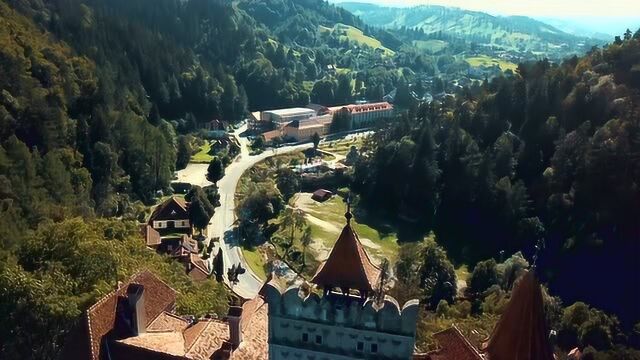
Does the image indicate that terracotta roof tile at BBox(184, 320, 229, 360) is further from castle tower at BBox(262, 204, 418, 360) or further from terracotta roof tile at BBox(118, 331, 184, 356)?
castle tower at BBox(262, 204, 418, 360)

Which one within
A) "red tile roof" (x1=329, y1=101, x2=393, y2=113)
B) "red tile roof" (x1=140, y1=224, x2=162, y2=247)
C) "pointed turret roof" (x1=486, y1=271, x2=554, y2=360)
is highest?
"pointed turret roof" (x1=486, y1=271, x2=554, y2=360)

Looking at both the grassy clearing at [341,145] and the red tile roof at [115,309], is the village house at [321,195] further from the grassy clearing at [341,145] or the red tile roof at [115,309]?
the red tile roof at [115,309]

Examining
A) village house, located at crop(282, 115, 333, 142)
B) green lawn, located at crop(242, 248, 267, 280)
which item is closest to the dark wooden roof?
green lawn, located at crop(242, 248, 267, 280)

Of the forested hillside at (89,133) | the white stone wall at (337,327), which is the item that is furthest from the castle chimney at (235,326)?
the forested hillside at (89,133)

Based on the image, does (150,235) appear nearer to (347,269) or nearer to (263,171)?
(263,171)

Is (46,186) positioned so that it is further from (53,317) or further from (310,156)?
(310,156)

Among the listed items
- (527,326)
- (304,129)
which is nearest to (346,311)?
(527,326)

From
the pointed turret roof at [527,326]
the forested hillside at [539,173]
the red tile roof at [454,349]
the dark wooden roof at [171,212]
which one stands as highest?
the pointed turret roof at [527,326]
